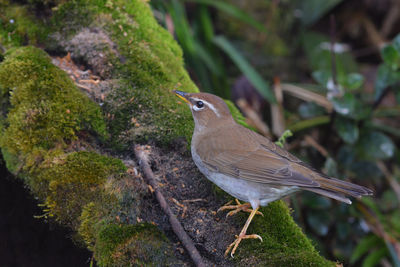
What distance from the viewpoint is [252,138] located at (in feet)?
11.0

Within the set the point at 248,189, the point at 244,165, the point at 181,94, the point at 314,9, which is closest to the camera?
the point at 248,189

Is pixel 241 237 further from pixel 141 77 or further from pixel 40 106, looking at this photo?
pixel 40 106

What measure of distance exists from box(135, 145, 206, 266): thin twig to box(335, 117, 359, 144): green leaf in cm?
305

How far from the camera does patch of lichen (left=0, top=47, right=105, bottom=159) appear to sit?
292 centimetres

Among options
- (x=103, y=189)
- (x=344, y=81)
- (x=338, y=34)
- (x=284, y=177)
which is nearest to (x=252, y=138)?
(x=284, y=177)

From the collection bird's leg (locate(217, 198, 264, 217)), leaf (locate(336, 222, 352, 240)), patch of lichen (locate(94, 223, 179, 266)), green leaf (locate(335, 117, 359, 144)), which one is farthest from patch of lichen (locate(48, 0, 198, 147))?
leaf (locate(336, 222, 352, 240))

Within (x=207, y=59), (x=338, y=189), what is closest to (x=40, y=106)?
(x=338, y=189)

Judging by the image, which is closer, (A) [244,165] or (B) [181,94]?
(A) [244,165]

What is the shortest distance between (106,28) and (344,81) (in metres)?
3.20

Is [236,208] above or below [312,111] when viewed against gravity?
above

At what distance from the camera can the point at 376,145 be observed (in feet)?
17.1

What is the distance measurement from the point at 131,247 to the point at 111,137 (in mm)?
1098

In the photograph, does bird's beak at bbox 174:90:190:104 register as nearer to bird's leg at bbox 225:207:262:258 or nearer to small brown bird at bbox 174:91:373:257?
small brown bird at bbox 174:91:373:257

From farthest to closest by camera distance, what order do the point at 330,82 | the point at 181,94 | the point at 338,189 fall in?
the point at 330,82
the point at 181,94
the point at 338,189
